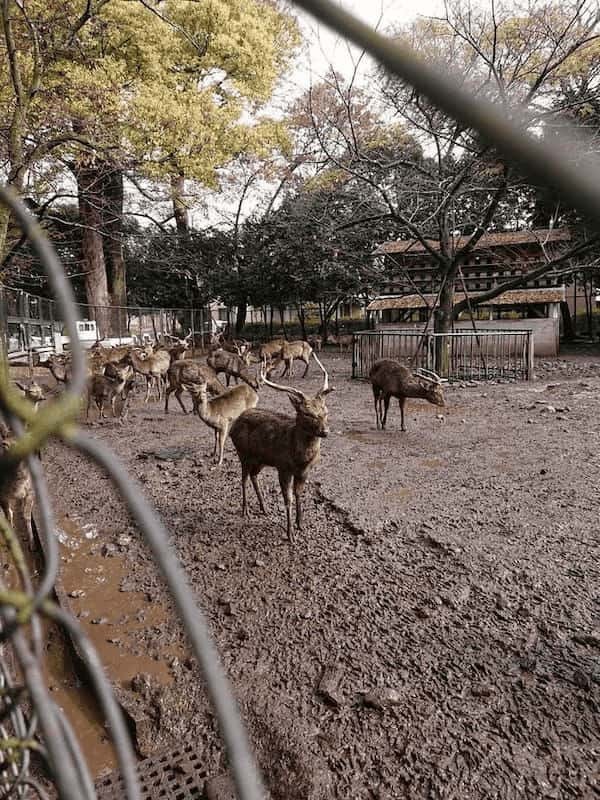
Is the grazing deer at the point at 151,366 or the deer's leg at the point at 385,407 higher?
the grazing deer at the point at 151,366

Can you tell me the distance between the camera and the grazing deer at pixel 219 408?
23.0 feet

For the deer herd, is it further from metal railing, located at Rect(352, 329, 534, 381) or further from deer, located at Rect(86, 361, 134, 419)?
metal railing, located at Rect(352, 329, 534, 381)

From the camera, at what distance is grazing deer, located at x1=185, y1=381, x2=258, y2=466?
276 inches

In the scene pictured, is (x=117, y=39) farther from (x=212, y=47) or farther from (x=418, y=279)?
(x=418, y=279)

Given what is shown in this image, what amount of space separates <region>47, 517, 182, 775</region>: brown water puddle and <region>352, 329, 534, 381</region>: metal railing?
9.97 meters

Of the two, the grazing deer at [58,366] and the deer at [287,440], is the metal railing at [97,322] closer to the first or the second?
the grazing deer at [58,366]

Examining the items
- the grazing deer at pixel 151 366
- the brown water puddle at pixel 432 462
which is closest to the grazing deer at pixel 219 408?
the brown water puddle at pixel 432 462

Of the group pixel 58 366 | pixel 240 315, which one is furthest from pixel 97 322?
pixel 240 315

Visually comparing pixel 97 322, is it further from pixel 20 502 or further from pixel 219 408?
pixel 20 502

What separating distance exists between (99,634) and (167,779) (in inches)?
50.9

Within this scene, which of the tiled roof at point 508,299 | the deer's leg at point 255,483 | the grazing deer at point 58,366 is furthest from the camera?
the tiled roof at point 508,299

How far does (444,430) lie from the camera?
869 centimetres

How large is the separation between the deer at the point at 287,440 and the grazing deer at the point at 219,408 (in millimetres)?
1827

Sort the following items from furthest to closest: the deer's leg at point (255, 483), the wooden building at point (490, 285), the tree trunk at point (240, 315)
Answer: the tree trunk at point (240, 315) < the wooden building at point (490, 285) < the deer's leg at point (255, 483)
